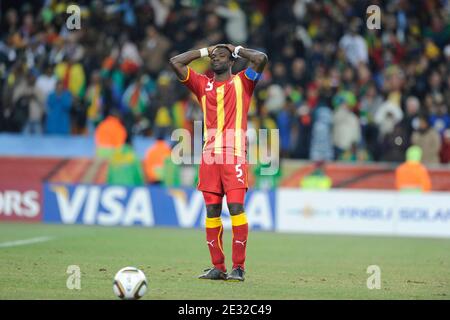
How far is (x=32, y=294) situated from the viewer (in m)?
9.39

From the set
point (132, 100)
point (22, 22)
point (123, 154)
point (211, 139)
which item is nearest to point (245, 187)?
point (211, 139)

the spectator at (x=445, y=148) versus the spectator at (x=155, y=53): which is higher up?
the spectator at (x=155, y=53)

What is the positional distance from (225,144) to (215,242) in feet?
3.57

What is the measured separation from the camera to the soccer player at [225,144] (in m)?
10.8

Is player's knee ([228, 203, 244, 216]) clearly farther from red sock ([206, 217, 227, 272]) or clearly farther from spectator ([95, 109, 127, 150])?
spectator ([95, 109, 127, 150])

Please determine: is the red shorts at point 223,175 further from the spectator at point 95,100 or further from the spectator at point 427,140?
the spectator at point 95,100

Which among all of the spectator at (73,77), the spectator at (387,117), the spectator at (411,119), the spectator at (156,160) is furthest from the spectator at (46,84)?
the spectator at (411,119)

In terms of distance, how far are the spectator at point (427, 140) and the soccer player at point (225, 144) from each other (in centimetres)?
1044

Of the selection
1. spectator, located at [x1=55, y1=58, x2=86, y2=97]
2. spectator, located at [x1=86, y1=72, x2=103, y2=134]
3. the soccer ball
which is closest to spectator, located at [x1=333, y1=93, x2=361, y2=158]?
spectator, located at [x1=86, y1=72, x2=103, y2=134]

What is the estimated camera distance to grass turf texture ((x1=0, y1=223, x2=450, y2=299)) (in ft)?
32.3

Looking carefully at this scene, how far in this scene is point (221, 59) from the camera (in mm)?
10719

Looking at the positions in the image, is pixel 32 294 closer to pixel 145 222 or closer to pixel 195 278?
pixel 195 278

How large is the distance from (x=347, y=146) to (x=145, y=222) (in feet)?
16.1

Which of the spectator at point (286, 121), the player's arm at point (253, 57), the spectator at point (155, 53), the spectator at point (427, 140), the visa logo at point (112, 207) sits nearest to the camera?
the player's arm at point (253, 57)
